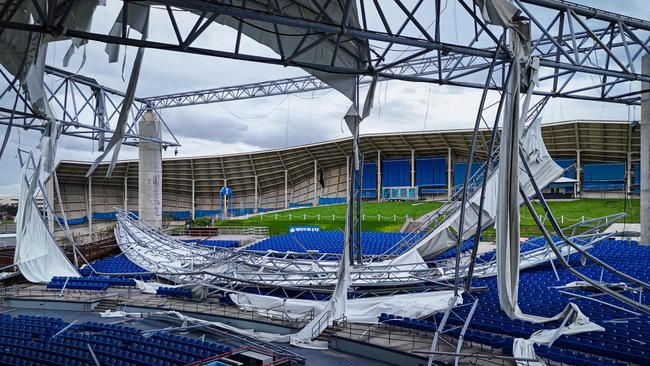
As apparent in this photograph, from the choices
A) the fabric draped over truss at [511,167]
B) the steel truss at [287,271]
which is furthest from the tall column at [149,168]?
the fabric draped over truss at [511,167]

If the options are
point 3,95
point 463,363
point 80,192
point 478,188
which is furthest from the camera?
point 80,192

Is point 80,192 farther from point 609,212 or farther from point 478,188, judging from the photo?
point 609,212

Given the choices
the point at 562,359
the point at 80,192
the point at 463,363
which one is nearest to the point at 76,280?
the point at 463,363

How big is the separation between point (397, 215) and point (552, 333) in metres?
33.3

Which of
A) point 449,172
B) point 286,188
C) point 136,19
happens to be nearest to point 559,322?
point 136,19

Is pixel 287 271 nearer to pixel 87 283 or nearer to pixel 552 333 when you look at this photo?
pixel 552 333

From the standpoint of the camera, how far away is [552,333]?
9125mm

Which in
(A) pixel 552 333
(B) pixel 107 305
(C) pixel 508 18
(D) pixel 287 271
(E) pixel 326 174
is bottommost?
(B) pixel 107 305

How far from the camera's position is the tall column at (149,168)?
32000 mm

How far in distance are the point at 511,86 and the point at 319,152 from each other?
1799 inches

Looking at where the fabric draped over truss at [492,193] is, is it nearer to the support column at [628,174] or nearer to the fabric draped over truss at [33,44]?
the fabric draped over truss at [33,44]

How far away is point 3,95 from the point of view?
13.5 meters

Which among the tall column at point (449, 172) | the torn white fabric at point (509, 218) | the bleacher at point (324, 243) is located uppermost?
the tall column at point (449, 172)

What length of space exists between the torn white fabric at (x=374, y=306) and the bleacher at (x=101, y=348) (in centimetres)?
358
